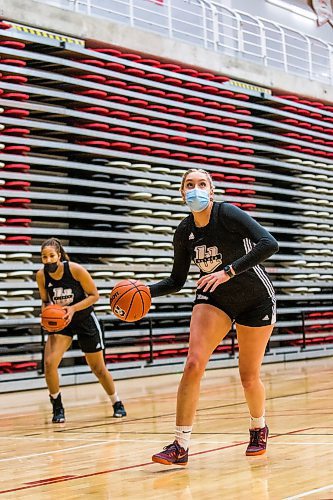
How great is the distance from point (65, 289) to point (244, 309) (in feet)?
11.0

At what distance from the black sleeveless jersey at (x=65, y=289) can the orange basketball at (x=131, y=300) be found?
2.98m

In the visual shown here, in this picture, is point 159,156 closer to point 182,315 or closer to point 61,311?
point 182,315

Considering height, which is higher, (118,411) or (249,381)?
(249,381)

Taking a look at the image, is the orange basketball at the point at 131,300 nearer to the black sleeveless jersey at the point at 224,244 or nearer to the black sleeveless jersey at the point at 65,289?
the black sleeveless jersey at the point at 224,244

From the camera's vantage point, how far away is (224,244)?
5504mm

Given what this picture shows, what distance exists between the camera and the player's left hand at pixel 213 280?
16.9ft

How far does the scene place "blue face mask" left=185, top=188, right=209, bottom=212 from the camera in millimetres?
5414

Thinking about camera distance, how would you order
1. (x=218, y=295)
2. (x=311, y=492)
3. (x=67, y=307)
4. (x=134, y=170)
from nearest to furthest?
(x=311, y=492), (x=218, y=295), (x=67, y=307), (x=134, y=170)

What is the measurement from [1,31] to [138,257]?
4.29m

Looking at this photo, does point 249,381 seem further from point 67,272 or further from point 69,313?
point 67,272

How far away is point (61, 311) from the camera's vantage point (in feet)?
27.2

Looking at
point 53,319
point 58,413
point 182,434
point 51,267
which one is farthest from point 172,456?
point 51,267

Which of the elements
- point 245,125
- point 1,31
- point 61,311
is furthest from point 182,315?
point 61,311

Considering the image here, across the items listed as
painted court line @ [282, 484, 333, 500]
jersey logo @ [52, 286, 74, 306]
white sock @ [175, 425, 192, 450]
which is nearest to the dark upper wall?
jersey logo @ [52, 286, 74, 306]
